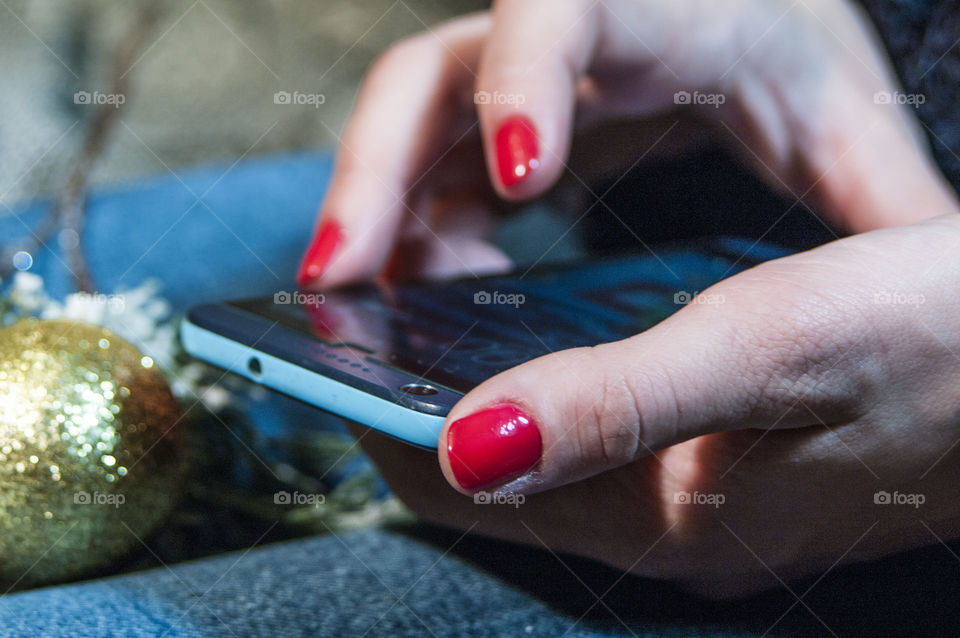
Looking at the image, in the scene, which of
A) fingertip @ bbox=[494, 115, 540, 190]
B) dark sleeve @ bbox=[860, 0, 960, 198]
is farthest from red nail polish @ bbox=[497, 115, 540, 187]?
dark sleeve @ bbox=[860, 0, 960, 198]

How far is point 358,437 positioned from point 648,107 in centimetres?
45

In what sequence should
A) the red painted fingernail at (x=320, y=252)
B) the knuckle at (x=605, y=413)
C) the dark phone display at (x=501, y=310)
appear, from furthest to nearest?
the red painted fingernail at (x=320, y=252) → the dark phone display at (x=501, y=310) → the knuckle at (x=605, y=413)

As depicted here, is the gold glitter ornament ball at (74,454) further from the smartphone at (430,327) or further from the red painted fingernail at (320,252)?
the red painted fingernail at (320,252)

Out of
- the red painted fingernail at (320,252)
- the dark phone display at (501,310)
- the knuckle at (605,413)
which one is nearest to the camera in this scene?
the knuckle at (605,413)

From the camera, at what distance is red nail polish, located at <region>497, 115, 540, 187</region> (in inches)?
19.7

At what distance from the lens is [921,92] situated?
0.68 metres

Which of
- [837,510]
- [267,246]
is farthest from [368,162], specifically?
[837,510]

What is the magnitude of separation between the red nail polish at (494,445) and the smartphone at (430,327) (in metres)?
0.02

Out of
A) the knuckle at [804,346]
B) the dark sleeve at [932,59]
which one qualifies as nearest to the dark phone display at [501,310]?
the knuckle at [804,346]

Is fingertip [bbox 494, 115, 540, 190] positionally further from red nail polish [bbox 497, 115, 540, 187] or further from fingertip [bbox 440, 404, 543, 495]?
fingertip [bbox 440, 404, 543, 495]

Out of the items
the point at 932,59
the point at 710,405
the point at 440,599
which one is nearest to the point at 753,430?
the point at 710,405

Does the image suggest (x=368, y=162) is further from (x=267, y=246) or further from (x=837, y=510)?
(x=837, y=510)

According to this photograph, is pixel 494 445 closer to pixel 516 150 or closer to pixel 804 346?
pixel 804 346

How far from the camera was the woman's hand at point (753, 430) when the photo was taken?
305mm
